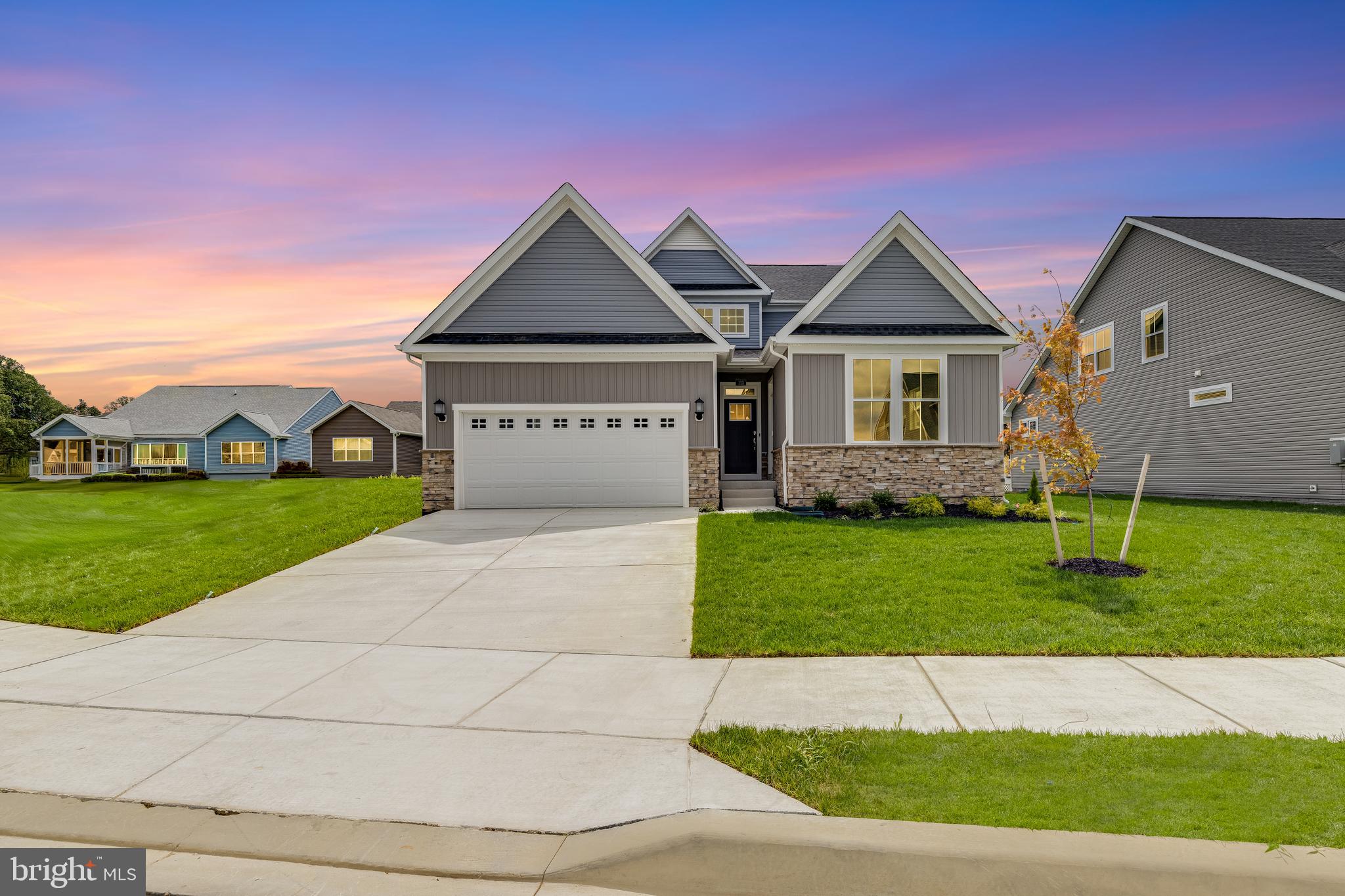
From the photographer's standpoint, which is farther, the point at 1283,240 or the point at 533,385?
the point at 1283,240

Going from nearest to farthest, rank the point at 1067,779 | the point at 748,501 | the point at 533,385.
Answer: the point at 1067,779, the point at 533,385, the point at 748,501

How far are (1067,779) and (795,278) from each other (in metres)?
23.6

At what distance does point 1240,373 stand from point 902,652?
685 inches

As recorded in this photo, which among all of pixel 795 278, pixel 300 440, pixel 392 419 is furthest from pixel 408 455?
pixel 795 278

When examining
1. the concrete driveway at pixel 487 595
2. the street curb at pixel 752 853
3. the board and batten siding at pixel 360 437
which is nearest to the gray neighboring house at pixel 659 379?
the concrete driveway at pixel 487 595

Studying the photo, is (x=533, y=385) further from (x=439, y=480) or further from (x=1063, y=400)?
(x=1063, y=400)

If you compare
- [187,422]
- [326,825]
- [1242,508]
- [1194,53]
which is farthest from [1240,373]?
[187,422]

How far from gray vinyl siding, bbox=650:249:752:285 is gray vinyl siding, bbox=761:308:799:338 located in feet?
5.82

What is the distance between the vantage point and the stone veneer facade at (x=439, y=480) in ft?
54.6

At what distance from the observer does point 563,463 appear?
16.7 metres

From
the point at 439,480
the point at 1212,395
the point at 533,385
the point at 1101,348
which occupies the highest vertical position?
the point at 1101,348

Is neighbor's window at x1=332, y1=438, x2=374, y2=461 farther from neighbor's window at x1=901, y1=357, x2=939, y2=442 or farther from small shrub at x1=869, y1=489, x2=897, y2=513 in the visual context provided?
small shrub at x1=869, y1=489, x2=897, y2=513

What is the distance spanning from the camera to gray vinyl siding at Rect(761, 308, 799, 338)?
917 inches

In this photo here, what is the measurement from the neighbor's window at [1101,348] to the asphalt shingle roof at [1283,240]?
13.0 feet
